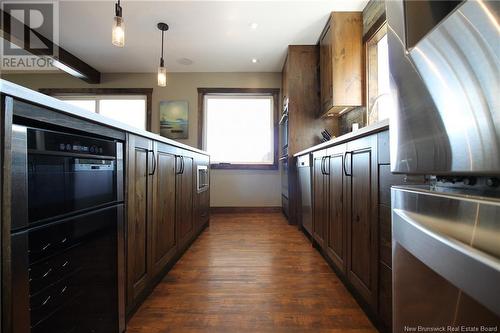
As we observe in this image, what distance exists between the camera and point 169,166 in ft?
5.43

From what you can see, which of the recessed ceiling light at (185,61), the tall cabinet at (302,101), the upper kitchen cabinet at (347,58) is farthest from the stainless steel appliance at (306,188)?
the recessed ceiling light at (185,61)

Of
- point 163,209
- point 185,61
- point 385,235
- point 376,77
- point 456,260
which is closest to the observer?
point 456,260

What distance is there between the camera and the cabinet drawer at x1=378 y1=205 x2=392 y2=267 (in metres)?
0.95

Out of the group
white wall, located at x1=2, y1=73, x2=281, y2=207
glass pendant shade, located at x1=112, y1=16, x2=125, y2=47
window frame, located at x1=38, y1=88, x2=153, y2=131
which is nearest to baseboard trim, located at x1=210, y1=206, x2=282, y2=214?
white wall, located at x1=2, y1=73, x2=281, y2=207

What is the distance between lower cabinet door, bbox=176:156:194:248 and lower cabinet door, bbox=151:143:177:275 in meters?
0.14

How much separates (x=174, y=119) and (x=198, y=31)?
1.68 metres

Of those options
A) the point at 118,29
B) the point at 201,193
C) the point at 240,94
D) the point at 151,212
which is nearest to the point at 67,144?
the point at 151,212

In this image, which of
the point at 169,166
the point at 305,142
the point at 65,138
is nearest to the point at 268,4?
the point at 305,142

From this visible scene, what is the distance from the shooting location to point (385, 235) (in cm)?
98

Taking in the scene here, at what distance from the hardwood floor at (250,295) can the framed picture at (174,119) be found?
252 cm

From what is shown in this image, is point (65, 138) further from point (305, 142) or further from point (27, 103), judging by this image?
point (305, 142)

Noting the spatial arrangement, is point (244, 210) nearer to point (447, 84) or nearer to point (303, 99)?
point (303, 99)

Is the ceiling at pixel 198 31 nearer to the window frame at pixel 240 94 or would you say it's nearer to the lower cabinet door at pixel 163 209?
the window frame at pixel 240 94

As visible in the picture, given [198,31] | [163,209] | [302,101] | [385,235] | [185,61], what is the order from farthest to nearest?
1. [185,61]
2. [302,101]
3. [198,31]
4. [163,209]
5. [385,235]
